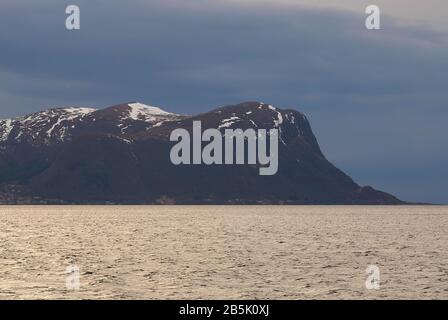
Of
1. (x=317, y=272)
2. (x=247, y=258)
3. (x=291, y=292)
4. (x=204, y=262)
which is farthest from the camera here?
(x=247, y=258)

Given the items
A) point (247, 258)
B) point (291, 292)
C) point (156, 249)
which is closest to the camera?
point (291, 292)

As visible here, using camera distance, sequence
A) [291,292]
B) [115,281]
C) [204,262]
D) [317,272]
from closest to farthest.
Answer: [291,292], [115,281], [317,272], [204,262]

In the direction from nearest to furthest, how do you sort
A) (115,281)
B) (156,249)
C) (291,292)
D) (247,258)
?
(291,292)
(115,281)
(247,258)
(156,249)

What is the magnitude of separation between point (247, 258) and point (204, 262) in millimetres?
8505

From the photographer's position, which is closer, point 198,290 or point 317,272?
point 198,290

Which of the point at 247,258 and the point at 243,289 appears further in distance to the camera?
the point at 247,258

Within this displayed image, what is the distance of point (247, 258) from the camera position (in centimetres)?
9619
